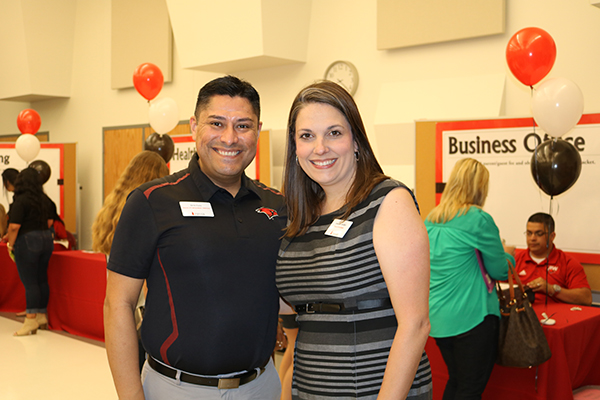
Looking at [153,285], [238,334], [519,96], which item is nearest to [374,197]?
[238,334]

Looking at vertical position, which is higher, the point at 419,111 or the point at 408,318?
the point at 419,111

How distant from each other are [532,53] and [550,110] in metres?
0.43

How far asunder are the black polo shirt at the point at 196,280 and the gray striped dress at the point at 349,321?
22 cm

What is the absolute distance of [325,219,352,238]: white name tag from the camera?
1497 millimetres

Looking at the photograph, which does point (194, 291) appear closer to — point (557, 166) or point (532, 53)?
point (557, 166)

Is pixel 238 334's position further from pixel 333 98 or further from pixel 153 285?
pixel 333 98

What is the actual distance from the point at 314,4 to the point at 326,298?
18.5 feet

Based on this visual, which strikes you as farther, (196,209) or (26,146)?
(26,146)

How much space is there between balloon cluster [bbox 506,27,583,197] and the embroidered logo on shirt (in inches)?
97.5

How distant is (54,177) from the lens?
27.3 ft

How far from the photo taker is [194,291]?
167 centimetres

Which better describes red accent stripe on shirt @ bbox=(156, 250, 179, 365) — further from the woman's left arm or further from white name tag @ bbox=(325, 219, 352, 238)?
the woman's left arm

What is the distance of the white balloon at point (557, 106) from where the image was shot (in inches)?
142

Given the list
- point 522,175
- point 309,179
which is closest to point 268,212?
point 309,179
